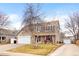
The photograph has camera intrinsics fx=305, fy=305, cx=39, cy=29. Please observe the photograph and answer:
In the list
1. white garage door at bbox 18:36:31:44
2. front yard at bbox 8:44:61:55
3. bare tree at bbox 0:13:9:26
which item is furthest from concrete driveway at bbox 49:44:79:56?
bare tree at bbox 0:13:9:26

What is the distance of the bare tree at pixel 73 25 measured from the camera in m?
3.13

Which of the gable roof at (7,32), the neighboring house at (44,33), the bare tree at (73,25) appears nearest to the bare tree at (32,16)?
the neighboring house at (44,33)

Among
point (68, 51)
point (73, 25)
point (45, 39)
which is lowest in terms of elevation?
point (68, 51)

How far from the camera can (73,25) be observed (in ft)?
10.3

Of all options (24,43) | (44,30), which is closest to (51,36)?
(44,30)

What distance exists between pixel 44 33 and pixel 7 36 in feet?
1.25

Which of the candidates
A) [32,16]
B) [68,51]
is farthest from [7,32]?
[68,51]

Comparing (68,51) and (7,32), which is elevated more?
(7,32)

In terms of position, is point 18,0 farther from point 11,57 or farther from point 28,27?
point 11,57

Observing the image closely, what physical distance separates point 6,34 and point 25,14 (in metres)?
0.28

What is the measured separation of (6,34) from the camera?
10.3 feet

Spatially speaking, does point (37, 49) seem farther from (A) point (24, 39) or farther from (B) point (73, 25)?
(B) point (73, 25)

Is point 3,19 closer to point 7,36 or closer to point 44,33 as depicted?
point 7,36

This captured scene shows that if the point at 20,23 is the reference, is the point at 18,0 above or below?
above
